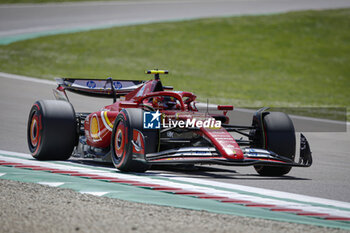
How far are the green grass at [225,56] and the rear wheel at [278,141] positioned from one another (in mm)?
11252

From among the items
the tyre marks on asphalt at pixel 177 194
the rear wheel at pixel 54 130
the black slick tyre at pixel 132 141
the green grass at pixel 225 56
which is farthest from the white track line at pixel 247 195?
the green grass at pixel 225 56

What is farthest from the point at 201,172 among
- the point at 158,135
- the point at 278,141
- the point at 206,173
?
the point at 278,141

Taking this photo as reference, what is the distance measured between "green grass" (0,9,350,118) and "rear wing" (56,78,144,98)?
30.5 feet

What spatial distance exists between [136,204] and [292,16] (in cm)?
3403

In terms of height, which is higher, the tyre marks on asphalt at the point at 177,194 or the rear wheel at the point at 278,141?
the rear wheel at the point at 278,141

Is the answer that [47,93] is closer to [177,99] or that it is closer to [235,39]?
[177,99]

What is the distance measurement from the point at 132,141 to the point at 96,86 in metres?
3.63

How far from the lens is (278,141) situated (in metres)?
10.0

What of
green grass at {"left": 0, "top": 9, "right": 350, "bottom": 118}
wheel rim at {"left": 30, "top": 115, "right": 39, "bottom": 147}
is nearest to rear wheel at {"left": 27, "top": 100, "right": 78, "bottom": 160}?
wheel rim at {"left": 30, "top": 115, "right": 39, "bottom": 147}

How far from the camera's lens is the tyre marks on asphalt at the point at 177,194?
273 inches

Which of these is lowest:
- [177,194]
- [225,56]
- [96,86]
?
[177,194]

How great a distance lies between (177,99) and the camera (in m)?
10.2

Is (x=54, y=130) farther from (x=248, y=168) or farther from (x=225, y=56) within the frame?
(x=225, y=56)

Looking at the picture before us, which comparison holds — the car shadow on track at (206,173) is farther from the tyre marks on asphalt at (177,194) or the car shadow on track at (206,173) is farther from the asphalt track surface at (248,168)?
the tyre marks on asphalt at (177,194)
